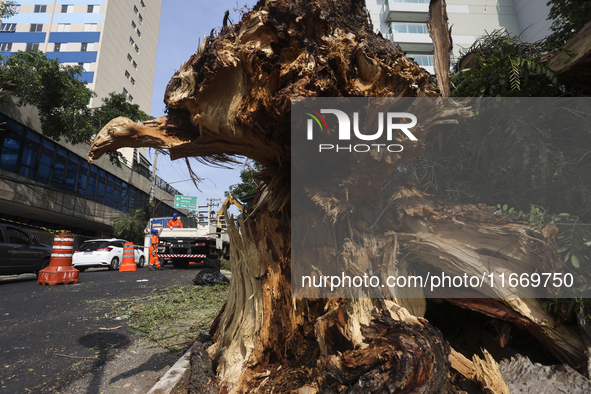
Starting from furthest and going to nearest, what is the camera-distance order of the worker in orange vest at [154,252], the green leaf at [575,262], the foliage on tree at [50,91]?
the worker in orange vest at [154,252] → the foliage on tree at [50,91] → the green leaf at [575,262]

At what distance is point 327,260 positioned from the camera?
2.38m

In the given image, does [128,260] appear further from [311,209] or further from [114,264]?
[311,209]

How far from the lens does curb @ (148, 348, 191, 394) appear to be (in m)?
2.21

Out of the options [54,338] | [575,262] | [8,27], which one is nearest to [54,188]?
[54,338]

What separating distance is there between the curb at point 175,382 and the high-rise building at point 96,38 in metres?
34.6

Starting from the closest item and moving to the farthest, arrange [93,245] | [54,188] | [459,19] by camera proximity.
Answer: [93,245], [54,188], [459,19]

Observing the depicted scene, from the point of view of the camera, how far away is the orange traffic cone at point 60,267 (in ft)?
26.2

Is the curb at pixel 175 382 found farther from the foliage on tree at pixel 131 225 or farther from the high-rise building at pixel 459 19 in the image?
the foliage on tree at pixel 131 225

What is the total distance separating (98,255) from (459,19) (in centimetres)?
3395

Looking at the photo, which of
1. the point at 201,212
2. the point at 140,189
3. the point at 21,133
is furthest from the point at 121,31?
the point at 201,212

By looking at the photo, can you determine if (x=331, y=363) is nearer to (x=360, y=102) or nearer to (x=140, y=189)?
(x=360, y=102)

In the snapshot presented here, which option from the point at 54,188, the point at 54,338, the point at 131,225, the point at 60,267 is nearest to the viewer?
the point at 54,338

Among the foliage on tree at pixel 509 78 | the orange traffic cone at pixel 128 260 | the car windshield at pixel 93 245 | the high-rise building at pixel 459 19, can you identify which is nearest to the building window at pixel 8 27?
the car windshield at pixel 93 245

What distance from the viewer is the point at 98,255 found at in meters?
14.1
